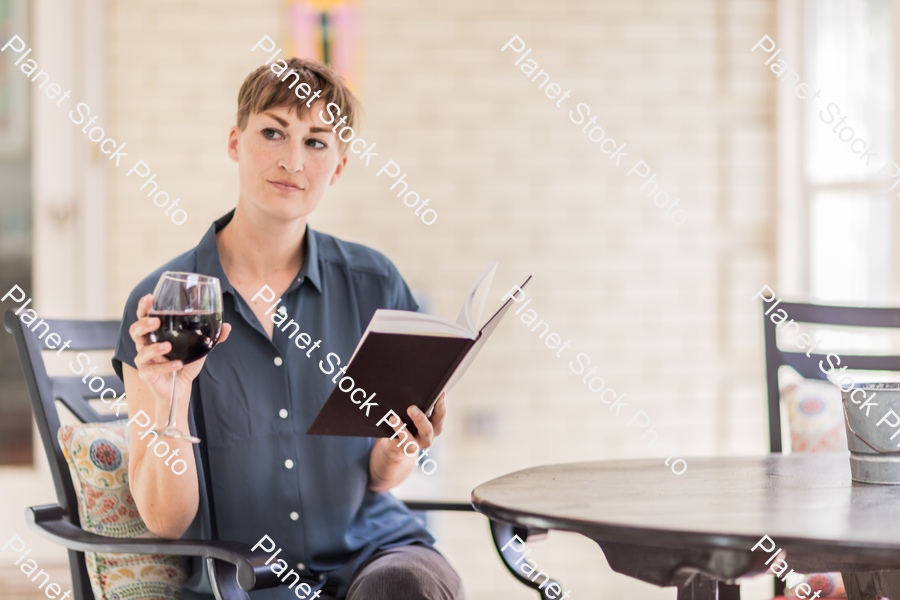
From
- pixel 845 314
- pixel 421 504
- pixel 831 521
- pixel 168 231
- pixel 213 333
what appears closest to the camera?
pixel 831 521

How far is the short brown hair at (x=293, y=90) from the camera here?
1636 mm

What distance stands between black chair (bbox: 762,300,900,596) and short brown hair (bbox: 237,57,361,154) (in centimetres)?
112

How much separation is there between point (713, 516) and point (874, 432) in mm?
370

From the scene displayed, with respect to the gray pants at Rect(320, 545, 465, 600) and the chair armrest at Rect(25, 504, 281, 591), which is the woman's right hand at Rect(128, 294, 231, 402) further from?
the gray pants at Rect(320, 545, 465, 600)

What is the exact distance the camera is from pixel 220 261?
1697 mm

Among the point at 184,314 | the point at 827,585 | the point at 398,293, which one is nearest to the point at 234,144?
the point at 398,293

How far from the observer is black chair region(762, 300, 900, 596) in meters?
1.98

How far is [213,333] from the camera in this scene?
4.25 ft

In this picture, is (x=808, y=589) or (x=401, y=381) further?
(x=808, y=589)

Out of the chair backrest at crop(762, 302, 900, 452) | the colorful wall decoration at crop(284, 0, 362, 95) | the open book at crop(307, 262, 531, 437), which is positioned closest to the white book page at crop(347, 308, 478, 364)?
the open book at crop(307, 262, 531, 437)

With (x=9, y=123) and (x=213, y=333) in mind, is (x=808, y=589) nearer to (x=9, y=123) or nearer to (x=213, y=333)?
(x=213, y=333)

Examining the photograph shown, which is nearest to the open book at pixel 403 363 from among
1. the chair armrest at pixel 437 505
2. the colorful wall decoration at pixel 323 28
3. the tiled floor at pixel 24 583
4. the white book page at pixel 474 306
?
the white book page at pixel 474 306

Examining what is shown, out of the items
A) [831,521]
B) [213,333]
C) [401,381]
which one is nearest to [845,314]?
[831,521]

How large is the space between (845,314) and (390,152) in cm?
188
